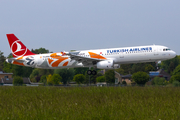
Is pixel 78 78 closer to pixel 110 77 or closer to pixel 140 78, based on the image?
pixel 110 77

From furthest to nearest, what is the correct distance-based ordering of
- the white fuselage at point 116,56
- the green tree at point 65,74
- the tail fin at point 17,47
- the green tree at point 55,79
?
the green tree at point 65,74, the green tree at point 55,79, the tail fin at point 17,47, the white fuselage at point 116,56

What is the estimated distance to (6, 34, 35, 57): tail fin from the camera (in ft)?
146

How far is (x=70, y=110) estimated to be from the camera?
11.1 metres

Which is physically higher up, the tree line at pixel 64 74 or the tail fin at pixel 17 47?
the tail fin at pixel 17 47

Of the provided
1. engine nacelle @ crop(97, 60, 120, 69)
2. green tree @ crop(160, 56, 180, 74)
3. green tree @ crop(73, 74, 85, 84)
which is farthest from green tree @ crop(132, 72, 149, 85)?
green tree @ crop(160, 56, 180, 74)

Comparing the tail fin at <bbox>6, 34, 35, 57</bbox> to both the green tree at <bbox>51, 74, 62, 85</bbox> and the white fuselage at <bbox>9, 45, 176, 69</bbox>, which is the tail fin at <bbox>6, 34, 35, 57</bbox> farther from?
the green tree at <bbox>51, 74, 62, 85</bbox>

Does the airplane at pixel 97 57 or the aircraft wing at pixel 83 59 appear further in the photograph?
the aircraft wing at pixel 83 59

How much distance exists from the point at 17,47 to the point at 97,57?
50.7ft

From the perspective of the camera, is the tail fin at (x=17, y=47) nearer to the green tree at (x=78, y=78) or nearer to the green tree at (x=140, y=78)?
the green tree at (x=140, y=78)

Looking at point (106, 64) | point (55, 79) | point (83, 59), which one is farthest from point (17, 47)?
point (55, 79)

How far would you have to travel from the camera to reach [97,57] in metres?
38.5

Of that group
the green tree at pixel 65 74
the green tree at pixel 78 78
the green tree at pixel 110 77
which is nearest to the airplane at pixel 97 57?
the green tree at pixel 78 78

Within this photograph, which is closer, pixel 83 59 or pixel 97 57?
pixel 97 57

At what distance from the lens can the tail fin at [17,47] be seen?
146 ft
